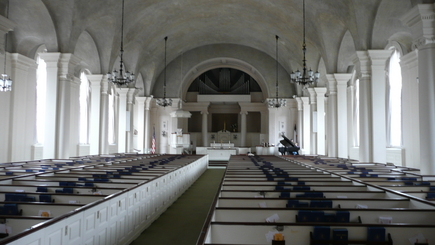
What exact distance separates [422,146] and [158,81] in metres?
17.8

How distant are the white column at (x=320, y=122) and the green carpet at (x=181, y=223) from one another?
9095 millimetres

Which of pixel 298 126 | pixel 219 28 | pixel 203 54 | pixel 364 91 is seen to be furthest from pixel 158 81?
pixel 364 91

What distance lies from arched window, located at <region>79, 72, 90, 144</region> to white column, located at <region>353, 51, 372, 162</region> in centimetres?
1203

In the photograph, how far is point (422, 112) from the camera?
257 inches

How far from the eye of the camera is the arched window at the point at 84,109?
51.5 ft

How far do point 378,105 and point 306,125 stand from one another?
31.7 ft

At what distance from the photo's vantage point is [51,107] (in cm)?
1002

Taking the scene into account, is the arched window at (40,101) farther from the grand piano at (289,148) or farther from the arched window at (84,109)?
the grand piano at (289,148)

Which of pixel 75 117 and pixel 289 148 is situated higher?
pixel 75 117

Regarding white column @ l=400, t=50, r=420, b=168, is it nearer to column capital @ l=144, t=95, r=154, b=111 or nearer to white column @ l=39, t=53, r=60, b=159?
white column @ l=39, t=53, r=60, b=159

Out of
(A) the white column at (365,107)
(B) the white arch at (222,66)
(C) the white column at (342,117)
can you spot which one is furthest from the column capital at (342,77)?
(B) the white arch at (222,66)

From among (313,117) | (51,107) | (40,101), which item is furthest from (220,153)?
(51,107)

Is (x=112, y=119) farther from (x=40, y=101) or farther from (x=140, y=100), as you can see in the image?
(x=40, y=101)

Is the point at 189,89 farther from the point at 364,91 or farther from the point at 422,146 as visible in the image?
the point at 422,146
